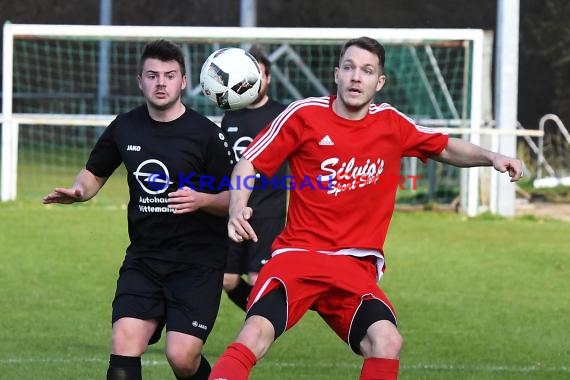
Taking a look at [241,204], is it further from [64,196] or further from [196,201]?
[64,196]

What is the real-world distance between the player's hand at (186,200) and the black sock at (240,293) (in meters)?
2.79

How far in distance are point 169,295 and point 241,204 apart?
83cm

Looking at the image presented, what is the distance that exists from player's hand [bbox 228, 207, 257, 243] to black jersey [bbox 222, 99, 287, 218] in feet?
10.7

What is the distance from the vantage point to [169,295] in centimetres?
611

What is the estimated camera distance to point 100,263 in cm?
1237

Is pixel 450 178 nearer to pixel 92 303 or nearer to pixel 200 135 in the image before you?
pixel 92 303

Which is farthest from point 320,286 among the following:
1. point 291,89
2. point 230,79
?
A: point 291,89

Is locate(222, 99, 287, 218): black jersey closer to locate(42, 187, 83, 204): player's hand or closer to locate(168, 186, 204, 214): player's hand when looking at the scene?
locate(42, 187, 83, 204): player's hand

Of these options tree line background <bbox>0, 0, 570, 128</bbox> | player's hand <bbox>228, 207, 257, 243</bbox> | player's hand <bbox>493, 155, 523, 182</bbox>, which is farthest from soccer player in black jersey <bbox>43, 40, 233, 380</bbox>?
tree line background <bbox>0, 0, 570, 128</bbox>

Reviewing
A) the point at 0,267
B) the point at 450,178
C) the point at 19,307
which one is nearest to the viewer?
the point at 19,307

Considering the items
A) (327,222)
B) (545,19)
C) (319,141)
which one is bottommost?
(327,222)

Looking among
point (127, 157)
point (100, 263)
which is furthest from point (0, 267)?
point (127, 157)

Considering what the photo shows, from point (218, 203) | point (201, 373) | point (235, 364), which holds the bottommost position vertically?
point (201, 373)

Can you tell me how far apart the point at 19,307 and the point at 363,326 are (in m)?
5.06
